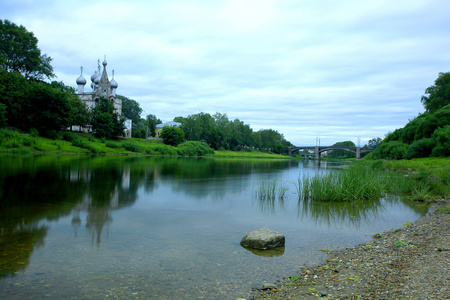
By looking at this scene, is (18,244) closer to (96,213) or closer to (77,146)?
(96,213)

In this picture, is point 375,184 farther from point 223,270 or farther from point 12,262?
point 12,262

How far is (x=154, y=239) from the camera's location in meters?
9.23

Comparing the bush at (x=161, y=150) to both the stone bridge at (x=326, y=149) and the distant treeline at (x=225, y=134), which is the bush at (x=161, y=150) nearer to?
the distant treeline at (x=225, y=134)

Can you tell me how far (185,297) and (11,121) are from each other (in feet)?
216

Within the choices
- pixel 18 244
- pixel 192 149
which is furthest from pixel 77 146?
pixel 18 244

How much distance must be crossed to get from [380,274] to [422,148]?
164 ft

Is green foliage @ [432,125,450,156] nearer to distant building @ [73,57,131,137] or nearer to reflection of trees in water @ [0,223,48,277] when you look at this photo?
reflection of trees in water @ [0,223,48,277]

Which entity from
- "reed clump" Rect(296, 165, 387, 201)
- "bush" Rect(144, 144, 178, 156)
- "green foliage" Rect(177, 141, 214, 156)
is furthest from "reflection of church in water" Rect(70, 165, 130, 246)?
"green foliage" Rect(177, 141, 214, 156)

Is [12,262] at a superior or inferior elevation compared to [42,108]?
inferior

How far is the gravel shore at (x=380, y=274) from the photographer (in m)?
5.32

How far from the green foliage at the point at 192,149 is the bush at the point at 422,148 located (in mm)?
56321

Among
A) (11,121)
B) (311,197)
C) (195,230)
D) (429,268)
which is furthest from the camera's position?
(11,121)

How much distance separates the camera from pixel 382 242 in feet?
30.3

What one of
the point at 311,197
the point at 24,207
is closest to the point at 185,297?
the point at 24,207
